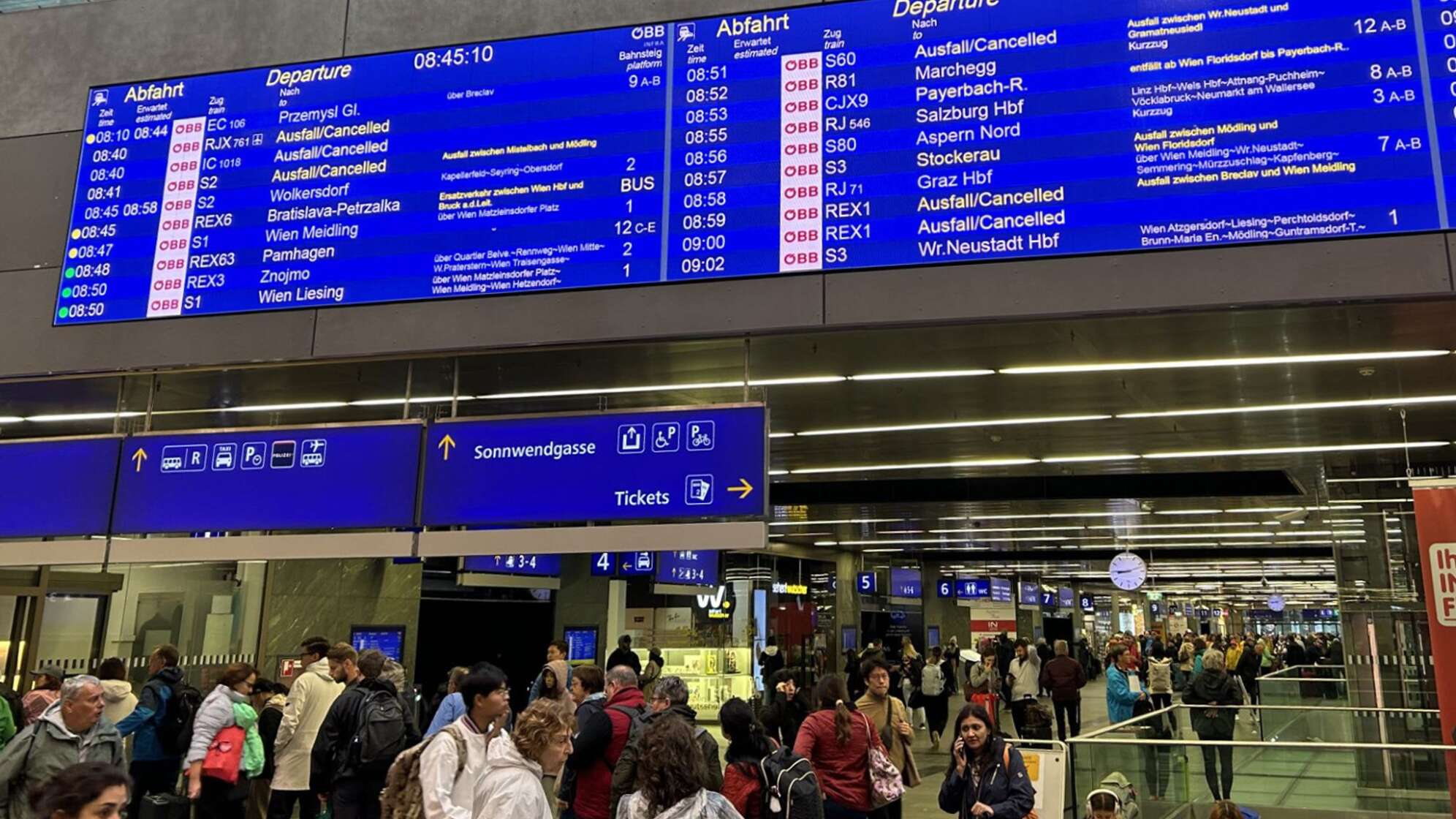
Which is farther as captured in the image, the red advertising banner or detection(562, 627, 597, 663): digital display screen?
detection(562, 627, 597, 663): digital display screen

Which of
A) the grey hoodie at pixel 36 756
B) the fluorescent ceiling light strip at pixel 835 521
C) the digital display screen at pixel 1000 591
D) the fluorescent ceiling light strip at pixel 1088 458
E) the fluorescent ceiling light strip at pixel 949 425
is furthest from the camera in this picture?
the digital display screen at pixel 1000 591

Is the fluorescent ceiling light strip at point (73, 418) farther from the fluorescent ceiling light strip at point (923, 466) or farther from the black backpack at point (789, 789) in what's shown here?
the fluorescent ceiling light strip at point (923, 466)

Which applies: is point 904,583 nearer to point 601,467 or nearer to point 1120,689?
point 1120,689

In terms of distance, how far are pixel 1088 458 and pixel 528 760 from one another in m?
8.41

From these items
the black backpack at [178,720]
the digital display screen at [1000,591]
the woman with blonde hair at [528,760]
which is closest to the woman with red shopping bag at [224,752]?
A: the black backpack at [178,720]

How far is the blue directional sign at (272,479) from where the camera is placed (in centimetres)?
598

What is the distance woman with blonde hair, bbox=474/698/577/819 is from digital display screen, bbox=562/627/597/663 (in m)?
13.4

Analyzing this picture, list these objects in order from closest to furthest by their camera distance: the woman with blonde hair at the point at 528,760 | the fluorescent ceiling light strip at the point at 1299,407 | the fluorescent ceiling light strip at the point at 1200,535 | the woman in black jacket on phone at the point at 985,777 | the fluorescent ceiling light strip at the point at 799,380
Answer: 1. the woman with blonde hair at the point at 528,760
2. the woman in black jacket on phone at the point at 985,777
3. the fluorescent ceiling light strip at the point at 799,380
4. the fluorescent ceiling light strip at the point at 1299,407
5. the fluorescent ceiling light strip at the point at 1200,535

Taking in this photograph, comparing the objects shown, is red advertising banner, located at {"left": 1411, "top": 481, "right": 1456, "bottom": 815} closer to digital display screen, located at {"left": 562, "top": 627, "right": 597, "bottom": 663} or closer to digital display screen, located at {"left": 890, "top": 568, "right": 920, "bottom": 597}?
digital display screen, located at {"left": 562, "top": 627, "right": 597, "bottom": 663}

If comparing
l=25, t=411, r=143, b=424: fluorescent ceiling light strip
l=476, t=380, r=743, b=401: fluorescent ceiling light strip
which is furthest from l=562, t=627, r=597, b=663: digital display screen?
l=476, t=380, r=743, b=401: fluorescent ceiling light strip

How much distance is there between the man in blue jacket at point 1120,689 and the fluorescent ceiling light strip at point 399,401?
871 centimetres

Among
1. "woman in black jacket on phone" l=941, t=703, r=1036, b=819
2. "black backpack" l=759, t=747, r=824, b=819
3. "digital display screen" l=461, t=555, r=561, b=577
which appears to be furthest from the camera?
"digital display screen" l=461, t=555, r=561, b=577

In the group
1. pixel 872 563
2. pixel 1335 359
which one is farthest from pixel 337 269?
pixel 872 563

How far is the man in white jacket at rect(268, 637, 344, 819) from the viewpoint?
7.11 metres
